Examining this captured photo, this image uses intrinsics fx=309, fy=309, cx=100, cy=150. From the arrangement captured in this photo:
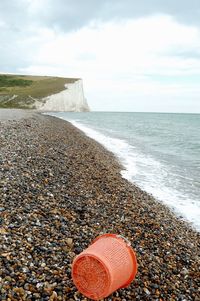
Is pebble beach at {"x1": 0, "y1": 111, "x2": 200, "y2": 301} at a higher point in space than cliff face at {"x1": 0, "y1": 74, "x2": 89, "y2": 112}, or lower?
lower

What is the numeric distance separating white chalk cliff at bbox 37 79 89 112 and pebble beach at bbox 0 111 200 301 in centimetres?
8532

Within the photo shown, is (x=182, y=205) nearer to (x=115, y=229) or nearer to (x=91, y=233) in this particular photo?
(x=115, y=229)

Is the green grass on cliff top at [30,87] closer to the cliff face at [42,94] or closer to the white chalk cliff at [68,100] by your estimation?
the cliff face at [42,94]

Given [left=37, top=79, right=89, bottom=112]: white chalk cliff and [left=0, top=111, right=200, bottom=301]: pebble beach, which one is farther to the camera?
[left=37, top=79, right=89, bottom=112]: white chalk cliff

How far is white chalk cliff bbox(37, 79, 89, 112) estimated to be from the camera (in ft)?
317

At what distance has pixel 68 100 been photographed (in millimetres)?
107562

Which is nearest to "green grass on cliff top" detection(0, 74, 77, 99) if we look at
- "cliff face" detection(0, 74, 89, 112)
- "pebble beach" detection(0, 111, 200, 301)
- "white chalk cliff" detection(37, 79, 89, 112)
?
"cliff face" detection(0, 74, 89, 112)

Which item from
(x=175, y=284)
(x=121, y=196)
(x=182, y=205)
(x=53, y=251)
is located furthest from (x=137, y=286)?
(x=182, y=205)

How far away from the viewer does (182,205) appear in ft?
35.8

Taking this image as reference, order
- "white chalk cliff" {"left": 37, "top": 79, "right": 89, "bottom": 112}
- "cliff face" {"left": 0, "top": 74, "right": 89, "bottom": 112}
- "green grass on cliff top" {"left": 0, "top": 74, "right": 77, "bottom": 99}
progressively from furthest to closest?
"green grass on cliff top" {"left": 0, "top": 74, "right": 77, "bottom": 99} → "white chalk cliff" {"left": 37, "top": 79, "right": 89, "bottom": 112} → "cliff face" {"left": 0, "top": 74, "right": 89, "bottom": 112}

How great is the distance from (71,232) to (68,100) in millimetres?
103662

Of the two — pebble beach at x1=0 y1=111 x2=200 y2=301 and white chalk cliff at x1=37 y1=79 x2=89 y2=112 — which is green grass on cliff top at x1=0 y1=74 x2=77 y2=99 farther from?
pebble beach at x1=0 y1=111 x2=200 y2=301

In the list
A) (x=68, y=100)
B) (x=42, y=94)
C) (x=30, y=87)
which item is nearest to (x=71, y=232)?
(x=42, y=94)

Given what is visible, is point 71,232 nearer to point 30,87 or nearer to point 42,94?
point 42,94
